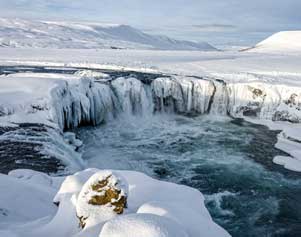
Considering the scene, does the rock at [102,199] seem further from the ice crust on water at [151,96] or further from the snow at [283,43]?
the snow at [283,43]

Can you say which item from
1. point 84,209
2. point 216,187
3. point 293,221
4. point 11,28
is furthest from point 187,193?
point 11,28

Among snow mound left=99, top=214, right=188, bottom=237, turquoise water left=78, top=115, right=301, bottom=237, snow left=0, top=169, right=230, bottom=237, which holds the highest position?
snow mound left=99, top=214, right=188, bottom=237

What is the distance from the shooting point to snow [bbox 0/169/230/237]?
3.62 metres

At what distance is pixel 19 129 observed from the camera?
1262 centimetres

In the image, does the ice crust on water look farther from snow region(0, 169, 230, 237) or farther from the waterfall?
snow region(0, 169, 230, 237)

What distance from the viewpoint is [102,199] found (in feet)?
14.9

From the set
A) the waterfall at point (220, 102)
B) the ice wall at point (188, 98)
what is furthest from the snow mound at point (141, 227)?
the waterfall at point (220, 102)

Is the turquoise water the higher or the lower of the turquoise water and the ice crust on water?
the lower

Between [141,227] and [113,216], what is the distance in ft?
3.55

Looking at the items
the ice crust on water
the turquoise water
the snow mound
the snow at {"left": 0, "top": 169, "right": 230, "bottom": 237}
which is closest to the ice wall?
the ice crust on water

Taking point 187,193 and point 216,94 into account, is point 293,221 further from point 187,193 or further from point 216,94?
point 216,94

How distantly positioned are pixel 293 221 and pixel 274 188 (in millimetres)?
2168

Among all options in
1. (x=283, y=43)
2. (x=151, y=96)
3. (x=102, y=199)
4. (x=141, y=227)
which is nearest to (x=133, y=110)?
(x=151, y=96)

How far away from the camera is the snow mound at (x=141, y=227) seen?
346 centimetres
